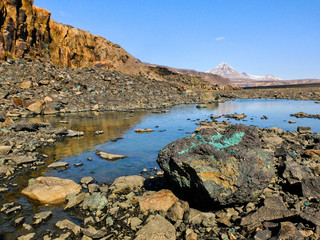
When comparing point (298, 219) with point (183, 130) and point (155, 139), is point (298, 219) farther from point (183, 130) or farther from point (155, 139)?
point (183, 130)

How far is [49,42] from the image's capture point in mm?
44031

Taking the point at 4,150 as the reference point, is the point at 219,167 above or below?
above

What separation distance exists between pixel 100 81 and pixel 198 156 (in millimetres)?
34799

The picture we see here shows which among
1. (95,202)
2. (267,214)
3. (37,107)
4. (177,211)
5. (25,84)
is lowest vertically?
(95,202)

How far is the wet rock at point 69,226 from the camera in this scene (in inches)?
174

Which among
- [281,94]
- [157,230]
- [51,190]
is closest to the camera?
[157,230]

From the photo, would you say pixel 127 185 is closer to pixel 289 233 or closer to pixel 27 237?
pixel 27 237

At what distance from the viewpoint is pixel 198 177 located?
4754 mm

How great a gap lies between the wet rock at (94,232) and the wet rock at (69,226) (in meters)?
0.16

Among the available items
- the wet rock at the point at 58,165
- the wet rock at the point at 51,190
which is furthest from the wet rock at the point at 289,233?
the wet rock at the point at 58,165

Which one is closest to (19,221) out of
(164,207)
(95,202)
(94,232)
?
(95,202)

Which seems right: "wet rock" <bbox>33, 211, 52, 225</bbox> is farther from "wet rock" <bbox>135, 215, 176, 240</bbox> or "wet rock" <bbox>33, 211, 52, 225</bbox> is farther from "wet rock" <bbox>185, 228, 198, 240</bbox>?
"wet rock" <bbox>185, 228, 198, 240</bbox>

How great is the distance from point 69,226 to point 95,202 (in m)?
0.92


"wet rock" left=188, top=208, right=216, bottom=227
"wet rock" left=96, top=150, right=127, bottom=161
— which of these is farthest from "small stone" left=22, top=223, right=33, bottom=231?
"wet rock" left=96, top=150, right=127, bottom=161
